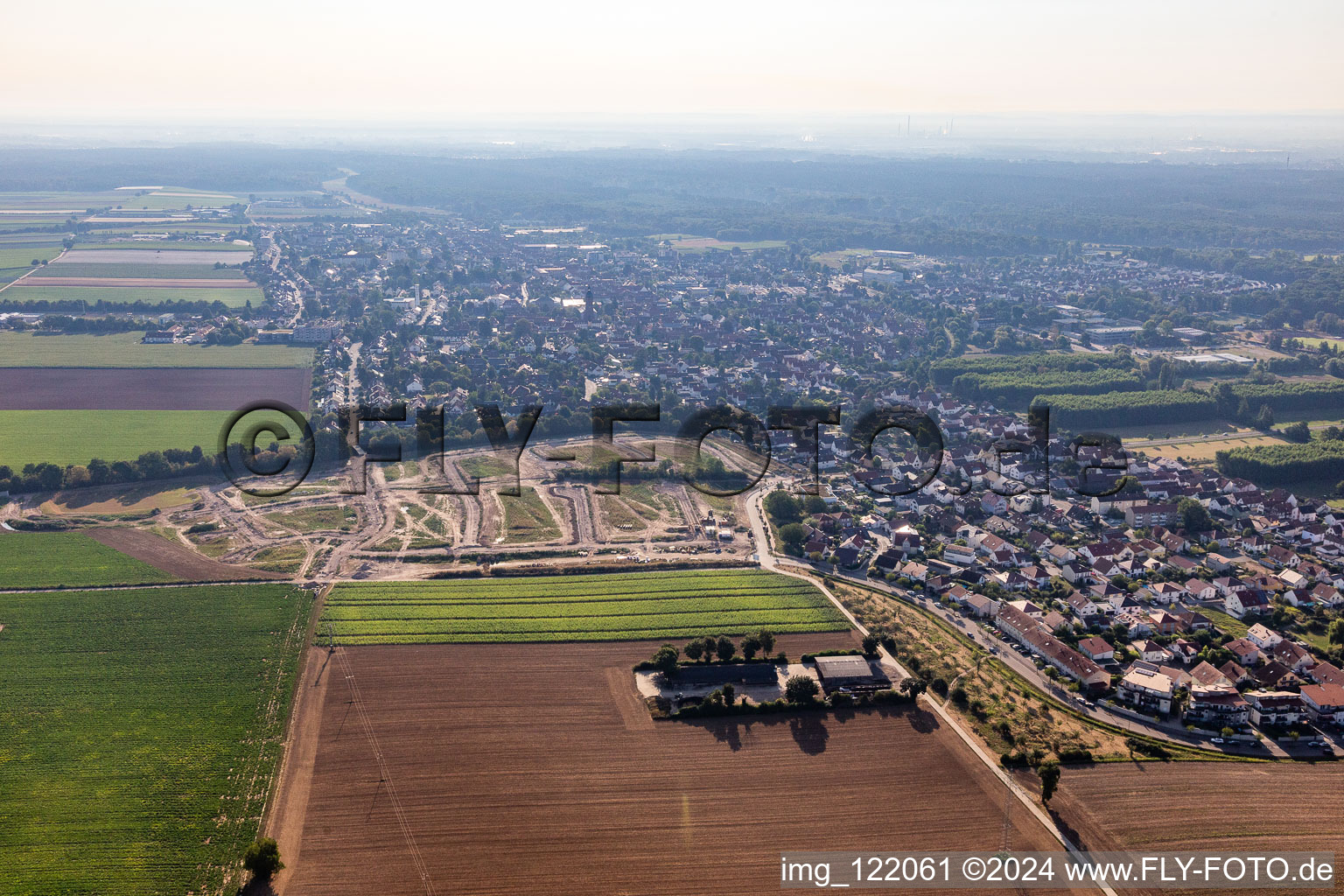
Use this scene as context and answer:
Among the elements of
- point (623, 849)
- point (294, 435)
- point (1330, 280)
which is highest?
point (1330, 280)

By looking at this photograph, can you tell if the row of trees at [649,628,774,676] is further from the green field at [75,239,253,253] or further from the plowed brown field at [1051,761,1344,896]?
the green field at [75,239,253,253]

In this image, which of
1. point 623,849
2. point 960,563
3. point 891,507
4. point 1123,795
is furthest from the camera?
point 891,507

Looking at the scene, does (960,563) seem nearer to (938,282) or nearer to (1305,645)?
(1305,645)

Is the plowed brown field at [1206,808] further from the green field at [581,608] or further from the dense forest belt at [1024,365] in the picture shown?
the dense forest belt at [1024,365]

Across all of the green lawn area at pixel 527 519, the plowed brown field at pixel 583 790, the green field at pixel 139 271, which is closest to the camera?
the plowed brown field at pixel 583 790

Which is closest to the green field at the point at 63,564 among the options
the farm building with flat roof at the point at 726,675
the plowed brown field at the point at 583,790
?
the plowed brown field at the point at 583,790

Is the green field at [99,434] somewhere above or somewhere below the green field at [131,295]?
below

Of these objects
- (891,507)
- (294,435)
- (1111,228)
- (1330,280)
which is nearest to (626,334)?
(294,435)
